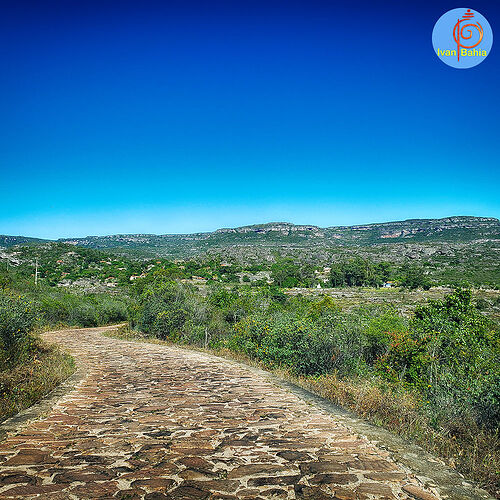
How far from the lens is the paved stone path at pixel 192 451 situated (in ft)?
10.2

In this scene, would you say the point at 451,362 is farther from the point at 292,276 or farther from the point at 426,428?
the point at 292,276

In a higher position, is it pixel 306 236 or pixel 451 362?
pixel 306 236

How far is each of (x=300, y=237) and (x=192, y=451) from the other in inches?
4651

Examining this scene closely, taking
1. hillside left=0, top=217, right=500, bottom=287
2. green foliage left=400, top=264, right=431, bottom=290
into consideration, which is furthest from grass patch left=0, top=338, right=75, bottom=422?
green foliage left=400, top=264, right=431, bottom=290

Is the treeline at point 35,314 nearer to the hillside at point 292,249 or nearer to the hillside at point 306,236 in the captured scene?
the hillside at point 292,249

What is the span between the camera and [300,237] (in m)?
120

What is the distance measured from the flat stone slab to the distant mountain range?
91045 millimetres

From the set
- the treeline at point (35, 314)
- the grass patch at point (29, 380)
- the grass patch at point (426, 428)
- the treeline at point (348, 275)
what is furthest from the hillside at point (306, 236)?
the grass patch at point (426, 428)

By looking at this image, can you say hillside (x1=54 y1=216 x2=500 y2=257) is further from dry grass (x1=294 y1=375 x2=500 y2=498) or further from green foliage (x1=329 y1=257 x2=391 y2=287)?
dry grass (x1=294 y1=375 x2=500 y2=498)

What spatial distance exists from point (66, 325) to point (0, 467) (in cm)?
2359

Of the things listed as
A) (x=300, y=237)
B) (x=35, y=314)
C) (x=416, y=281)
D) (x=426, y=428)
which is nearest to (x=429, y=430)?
(x=426, y=428)

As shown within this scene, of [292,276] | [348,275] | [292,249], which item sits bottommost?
[348,275]

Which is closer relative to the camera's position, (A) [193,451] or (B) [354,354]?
(A) [193,451]

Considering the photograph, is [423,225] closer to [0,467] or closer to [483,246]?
[483,246]
